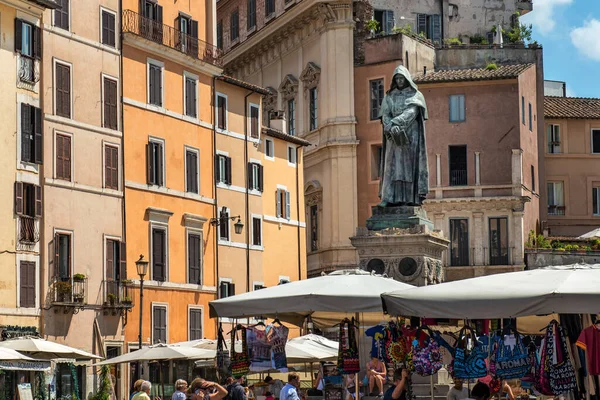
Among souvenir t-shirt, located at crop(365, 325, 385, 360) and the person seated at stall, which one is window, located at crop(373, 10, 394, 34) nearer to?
the person seated at stall

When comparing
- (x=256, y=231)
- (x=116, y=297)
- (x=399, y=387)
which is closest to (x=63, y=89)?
(x=116, y=297)

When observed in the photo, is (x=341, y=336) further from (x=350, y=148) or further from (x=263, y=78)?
(x=263, y=78)

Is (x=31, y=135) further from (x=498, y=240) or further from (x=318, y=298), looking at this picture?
(x=498, y=240)

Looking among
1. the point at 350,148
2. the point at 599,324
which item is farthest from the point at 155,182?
the point at 599,324

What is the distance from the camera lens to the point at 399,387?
1888cm

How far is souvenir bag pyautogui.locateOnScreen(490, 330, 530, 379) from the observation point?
18.5 meters

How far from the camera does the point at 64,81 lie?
150 ft

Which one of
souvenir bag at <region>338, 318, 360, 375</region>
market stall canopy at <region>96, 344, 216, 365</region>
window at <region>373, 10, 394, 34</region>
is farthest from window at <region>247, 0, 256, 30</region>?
souvenir bag at <region>338, 318, 360, 375</region>

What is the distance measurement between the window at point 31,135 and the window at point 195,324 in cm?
1001

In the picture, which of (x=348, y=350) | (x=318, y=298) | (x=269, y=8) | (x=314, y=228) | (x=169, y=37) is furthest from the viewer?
(x=269, y=8)

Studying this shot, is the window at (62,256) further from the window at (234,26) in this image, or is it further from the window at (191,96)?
the window at (234,26)

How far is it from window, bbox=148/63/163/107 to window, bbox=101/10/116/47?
7.53 feet

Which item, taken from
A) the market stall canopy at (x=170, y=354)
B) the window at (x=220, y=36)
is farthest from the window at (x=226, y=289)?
the window at (x=220, y=36)

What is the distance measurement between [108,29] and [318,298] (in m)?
29.9
